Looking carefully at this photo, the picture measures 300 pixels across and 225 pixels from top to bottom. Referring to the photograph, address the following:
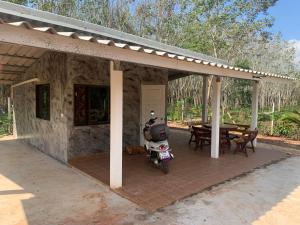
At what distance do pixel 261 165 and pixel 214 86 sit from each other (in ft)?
7.75

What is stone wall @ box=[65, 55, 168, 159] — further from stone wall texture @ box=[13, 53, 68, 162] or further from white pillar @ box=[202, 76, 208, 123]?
white pillar @ box=[202, 76, 208, 123]

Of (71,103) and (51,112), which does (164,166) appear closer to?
(71,103)

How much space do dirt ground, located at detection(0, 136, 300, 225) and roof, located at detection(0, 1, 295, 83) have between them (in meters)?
2.46

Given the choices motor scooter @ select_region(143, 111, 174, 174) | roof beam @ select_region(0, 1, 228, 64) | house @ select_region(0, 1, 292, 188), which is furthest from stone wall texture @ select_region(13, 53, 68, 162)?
motor scooter @ select_region(143, 111, 174, 174)

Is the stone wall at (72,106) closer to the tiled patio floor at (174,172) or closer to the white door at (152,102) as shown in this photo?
the tiled patio floor at (174,172)

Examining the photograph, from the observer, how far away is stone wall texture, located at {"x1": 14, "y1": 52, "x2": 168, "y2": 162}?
22.2ft

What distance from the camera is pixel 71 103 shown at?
680 cm

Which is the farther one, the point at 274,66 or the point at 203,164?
the point at 274,66

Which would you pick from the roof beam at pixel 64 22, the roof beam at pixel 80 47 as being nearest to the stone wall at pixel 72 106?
the roof beam at pixel 64 22

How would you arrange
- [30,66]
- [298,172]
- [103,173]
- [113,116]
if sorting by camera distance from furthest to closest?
[30,66], [298,172], [103,173], [113,116]

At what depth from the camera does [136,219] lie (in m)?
3.83

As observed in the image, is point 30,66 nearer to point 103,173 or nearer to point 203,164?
point 103,173

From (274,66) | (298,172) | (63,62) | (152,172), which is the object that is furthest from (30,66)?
(274,66)

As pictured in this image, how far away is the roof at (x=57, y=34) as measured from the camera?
4195 millimetres
